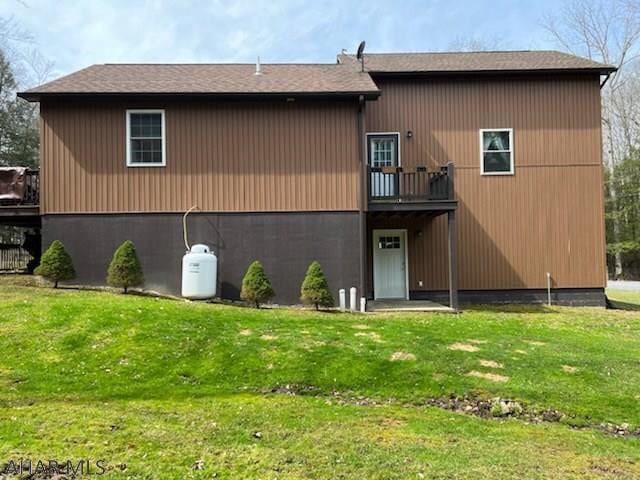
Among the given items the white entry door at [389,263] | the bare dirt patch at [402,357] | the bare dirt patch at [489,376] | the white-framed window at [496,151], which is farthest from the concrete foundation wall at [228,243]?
the bare dirt patch at [489,376]

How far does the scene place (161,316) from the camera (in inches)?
318

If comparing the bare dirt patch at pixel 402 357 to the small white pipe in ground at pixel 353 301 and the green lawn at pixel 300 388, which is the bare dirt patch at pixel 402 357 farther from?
the small white pipe in ground at pixel 353 301

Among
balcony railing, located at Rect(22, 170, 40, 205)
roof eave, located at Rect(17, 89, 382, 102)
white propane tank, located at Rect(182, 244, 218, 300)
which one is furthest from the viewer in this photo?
balcony railing, located at Rect(22, 170, 40, 205)

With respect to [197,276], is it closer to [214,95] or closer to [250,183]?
[250,183]

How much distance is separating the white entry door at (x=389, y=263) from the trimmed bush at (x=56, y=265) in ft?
24.3

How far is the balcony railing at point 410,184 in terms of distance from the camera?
37.0 feet

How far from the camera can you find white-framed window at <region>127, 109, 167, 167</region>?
1123 centimetres

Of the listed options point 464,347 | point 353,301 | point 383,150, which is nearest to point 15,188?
point 353,301

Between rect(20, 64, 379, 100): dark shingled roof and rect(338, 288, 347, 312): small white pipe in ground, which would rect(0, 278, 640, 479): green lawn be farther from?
rect(20, 64, 379, 100): dark shingled roof

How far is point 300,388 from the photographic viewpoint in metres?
5.58

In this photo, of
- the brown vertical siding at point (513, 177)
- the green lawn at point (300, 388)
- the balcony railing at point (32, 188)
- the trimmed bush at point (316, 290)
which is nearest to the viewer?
the green lawn at point (300, 388)

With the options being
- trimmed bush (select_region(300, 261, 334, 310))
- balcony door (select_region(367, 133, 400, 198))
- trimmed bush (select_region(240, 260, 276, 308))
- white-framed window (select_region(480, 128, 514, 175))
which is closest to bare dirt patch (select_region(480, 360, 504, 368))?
trimmed bush (select_region(300, 261, 334, 310))

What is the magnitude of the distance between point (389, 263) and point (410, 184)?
2198 millimetres

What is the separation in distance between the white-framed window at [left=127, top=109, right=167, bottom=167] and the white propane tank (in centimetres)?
242
